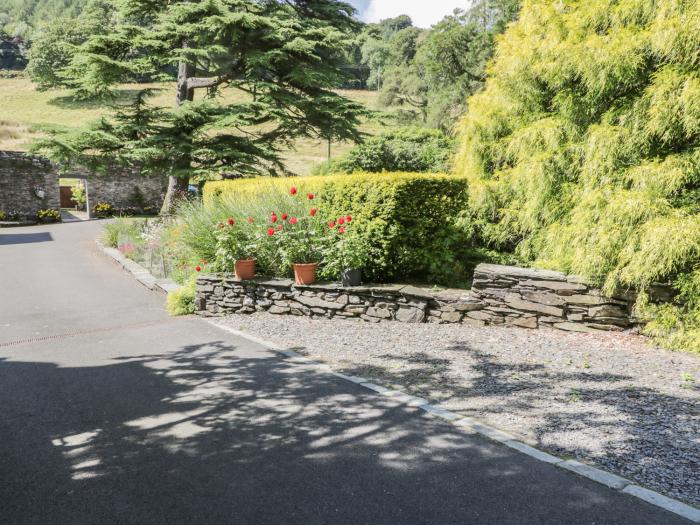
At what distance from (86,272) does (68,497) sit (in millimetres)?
10886

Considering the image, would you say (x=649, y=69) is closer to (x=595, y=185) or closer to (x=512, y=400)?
(x=595, y=185)

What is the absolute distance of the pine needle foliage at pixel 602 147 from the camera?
5.98m

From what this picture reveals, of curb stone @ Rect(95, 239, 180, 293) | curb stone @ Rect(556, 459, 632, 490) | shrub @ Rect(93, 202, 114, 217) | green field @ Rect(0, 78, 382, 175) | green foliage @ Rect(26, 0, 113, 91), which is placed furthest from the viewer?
green foliage @ Rect(26, 0, 113, 91)

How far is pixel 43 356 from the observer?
6.15 metres

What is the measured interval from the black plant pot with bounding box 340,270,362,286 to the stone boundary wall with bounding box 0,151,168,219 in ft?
69.1

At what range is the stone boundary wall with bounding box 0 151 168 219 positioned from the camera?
2506cm

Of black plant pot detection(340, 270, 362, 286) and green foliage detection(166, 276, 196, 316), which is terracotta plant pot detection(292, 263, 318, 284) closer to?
black plant pot detection(340, 270, 362, 286)

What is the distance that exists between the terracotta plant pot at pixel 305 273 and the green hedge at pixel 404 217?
857mm

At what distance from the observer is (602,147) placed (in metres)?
6.77

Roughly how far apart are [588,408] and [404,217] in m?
4.17

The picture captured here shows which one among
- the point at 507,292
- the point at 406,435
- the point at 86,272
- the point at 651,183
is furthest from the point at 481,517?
the point at 86,272

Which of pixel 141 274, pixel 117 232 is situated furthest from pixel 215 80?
pixel 141 274

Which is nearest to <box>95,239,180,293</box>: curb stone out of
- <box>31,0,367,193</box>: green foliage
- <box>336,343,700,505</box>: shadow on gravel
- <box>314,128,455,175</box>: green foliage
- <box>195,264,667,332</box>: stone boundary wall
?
<box>195,264,667,332</box>: stone boundary wall

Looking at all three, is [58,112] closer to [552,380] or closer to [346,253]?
[346,253]
